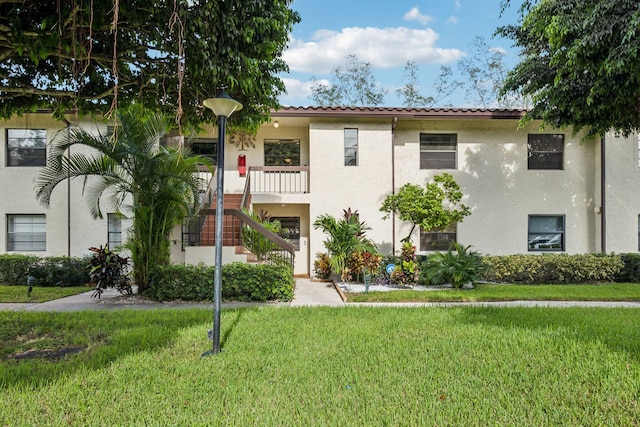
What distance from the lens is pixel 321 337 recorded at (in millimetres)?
5281

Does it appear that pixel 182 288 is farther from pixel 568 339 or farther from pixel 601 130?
pixel 601 130

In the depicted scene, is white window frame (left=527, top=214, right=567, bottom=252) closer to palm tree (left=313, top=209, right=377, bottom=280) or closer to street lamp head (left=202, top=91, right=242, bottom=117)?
palm tree (left=313, top=209, right=377, bottom=280)

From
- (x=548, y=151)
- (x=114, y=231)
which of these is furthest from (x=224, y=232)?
(x=548, y=151)

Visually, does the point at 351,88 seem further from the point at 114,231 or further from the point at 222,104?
the point at 222,104

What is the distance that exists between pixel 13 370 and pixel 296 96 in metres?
28.8

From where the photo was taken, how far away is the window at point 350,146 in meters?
12.7

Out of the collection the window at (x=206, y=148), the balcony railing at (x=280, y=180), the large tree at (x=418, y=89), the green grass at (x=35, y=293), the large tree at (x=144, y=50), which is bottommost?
the green grass at (x=35, y=293)

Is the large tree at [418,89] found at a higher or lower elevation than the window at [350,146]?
higher

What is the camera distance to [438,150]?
13.1 m

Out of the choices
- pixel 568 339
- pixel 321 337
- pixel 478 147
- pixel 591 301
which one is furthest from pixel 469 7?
pixel 321 337

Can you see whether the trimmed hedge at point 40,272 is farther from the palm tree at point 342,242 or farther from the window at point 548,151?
the window at point 548,151

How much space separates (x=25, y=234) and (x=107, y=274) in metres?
6.18

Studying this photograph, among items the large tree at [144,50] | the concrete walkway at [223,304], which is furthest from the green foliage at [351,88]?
the large tree at [144,50]

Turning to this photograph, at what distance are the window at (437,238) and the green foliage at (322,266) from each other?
3.53m
